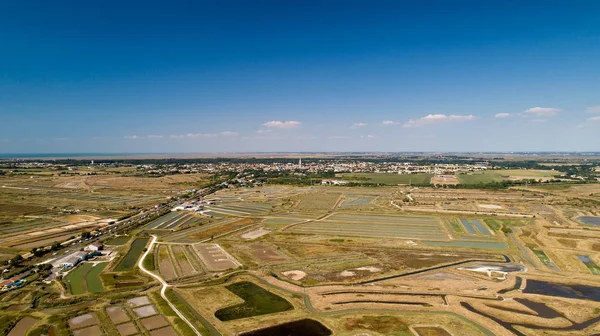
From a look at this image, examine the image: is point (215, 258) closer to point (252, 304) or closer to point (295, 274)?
point (295, 274)

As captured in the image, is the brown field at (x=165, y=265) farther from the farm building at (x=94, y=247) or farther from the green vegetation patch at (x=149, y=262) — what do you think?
the farm building at (x=94, y=247)

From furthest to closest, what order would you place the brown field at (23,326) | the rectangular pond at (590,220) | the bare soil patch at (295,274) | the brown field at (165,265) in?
the rectangular pond at (590,220)
the brown field at (165,265)
the bare soil patch at (295,274)
the brown field at (23,326)

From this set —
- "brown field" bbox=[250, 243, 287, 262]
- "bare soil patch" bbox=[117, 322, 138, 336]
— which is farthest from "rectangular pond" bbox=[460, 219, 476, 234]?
"bare soil patch" bbox=[117, 322, 138, 336]

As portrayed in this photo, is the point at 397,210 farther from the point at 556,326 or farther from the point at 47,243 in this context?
the point at 47,243

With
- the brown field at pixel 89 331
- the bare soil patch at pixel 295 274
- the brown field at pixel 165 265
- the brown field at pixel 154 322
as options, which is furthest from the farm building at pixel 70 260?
the bare soil patch at pixel 295 274

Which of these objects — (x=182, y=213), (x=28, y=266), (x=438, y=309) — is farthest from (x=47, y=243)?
(x=438, y=309)

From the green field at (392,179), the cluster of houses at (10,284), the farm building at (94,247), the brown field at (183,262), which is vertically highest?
the green field at (392,179)
